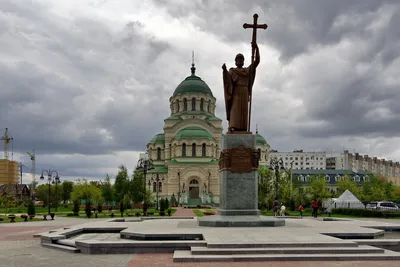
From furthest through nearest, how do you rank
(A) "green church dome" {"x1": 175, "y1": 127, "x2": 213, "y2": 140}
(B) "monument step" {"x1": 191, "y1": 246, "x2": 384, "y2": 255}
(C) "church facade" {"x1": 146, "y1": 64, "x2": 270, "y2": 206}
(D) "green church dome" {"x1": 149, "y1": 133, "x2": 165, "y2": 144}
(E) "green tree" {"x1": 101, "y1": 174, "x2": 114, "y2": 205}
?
(D) "green church dome" {"x1": 149, "y1": 133, "x2": 165, "y2": 144}, (A) "green church dome" {"x1": 175, "y1": 127, "x2": 213, "y2": 140}, (C) "church facade" {"x1": 146, "y1": 64, "x2": 270, "y2": 206}, (E) "green tree" {"x1": 101, "y1": 174, "x2": 114, "y2": 205}, (B) "monument step" {"x1": 191, "y1": 246, "x2": 384, "y2": 255}

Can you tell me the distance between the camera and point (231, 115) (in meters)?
20.2

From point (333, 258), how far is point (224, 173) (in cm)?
753

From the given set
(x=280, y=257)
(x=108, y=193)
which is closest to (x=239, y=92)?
(x=280, y=257)

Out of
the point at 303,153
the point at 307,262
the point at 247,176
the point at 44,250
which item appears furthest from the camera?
the point at 303,153

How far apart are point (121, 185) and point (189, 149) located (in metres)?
16.7

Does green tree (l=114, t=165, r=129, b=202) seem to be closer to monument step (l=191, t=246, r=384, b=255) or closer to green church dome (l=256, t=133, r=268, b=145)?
green church dome (l=256, t=133, r=268, b=145)

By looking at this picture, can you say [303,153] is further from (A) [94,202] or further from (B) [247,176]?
(B) [247,176]

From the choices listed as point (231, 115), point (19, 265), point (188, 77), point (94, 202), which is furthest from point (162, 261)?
point (188, 77)

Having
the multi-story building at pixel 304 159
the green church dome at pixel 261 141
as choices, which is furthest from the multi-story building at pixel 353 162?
the green church dome at pixel 261 141

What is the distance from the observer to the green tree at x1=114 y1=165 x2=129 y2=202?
6281 cm

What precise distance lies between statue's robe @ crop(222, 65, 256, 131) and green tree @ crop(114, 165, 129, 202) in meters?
44.5

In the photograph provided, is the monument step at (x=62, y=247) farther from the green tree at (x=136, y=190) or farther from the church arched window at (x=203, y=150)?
the church arched window at (x=203, y=150)

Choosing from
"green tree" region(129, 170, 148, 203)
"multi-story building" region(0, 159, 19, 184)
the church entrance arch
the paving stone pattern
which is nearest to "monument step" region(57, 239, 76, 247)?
the paving stone pattern

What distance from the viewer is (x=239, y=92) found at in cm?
2008
